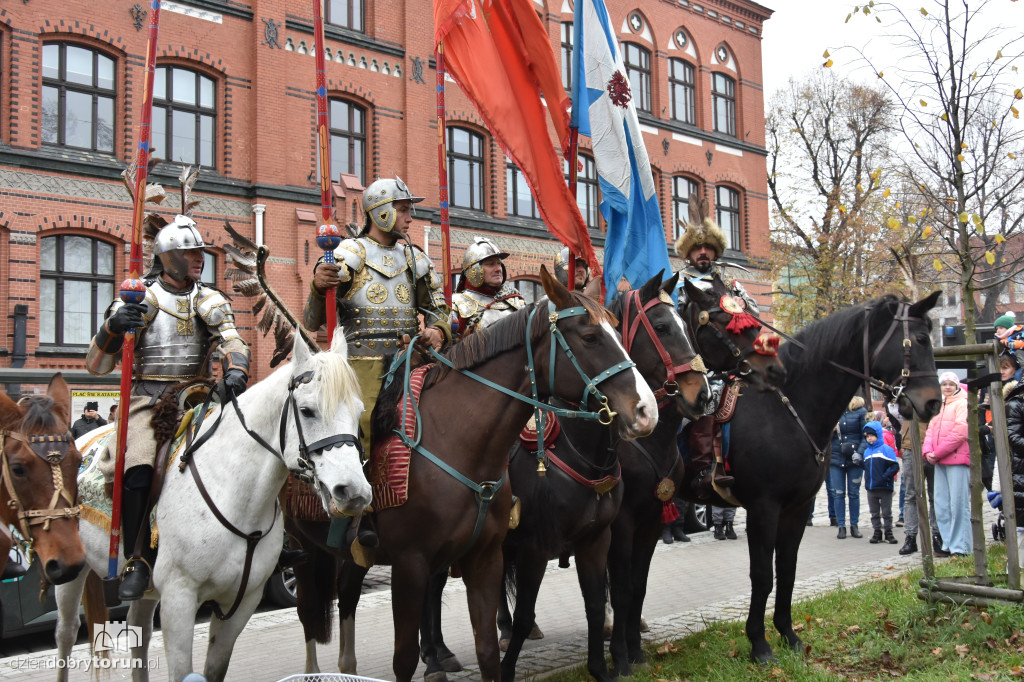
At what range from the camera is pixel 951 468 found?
408 inches

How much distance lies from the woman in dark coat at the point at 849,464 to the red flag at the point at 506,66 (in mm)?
8657

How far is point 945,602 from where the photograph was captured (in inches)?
242

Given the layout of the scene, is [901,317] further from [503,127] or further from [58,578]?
[58,578]

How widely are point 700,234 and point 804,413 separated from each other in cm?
174

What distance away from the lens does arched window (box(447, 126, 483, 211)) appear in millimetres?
23391

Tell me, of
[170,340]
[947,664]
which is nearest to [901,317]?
[947,664]

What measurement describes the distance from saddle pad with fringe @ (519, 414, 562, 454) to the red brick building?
33.8 ft

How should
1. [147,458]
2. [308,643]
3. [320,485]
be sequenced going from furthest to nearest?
[308,643] → [147,458] → [320,485]

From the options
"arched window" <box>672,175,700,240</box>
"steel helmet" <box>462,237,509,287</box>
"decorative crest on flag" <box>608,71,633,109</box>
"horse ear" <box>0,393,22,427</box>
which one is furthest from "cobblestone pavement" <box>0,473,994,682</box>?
"arched window" <box>672,175,700,240</box>

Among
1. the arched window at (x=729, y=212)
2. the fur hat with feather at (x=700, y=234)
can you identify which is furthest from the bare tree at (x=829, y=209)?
the fur hat with feather at (x=700, y=234)

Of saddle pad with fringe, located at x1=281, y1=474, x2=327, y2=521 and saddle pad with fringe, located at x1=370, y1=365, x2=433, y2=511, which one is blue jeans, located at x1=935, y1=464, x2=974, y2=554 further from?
saddle pad with fringe, located at x1=281, y1=474, x2=327, y2=521

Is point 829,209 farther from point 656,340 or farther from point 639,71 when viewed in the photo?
point 656,340

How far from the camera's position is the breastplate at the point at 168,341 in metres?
5.11

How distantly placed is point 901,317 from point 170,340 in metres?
5.27
